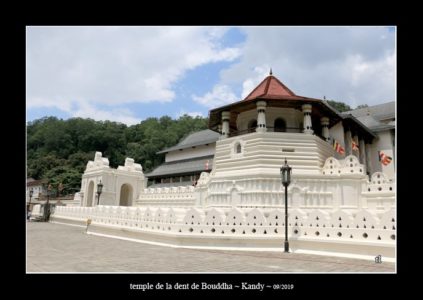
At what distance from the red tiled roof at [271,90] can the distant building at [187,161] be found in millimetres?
15247

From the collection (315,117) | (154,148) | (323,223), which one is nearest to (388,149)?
(315,117)

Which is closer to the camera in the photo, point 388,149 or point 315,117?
point 315,117

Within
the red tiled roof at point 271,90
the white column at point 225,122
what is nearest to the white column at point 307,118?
the red tiled roof at point 271,90

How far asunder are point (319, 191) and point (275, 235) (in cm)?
706

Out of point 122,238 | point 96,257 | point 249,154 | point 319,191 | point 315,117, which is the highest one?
point 315,117

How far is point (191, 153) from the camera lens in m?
45.3

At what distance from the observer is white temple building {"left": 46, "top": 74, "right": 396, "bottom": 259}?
11711 millimetres

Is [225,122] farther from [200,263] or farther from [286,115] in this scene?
[200,263]

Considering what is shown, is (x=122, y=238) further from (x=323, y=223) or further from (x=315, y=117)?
(x=315, y=117)

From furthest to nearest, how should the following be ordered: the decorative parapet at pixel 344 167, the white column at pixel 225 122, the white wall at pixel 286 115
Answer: the white column at pixel 225 122
the white wall at pixel 286 115
the decorative parapet at pixel 344 167

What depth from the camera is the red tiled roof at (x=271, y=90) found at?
69.3 ft

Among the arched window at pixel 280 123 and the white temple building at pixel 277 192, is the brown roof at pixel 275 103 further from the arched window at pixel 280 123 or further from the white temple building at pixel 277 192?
the arched window at pixel 280 123

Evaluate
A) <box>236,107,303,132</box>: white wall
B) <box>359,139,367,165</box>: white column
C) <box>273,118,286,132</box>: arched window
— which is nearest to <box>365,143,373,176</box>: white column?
<box>359,139,367,165</box>: white column

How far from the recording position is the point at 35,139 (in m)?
85.3
